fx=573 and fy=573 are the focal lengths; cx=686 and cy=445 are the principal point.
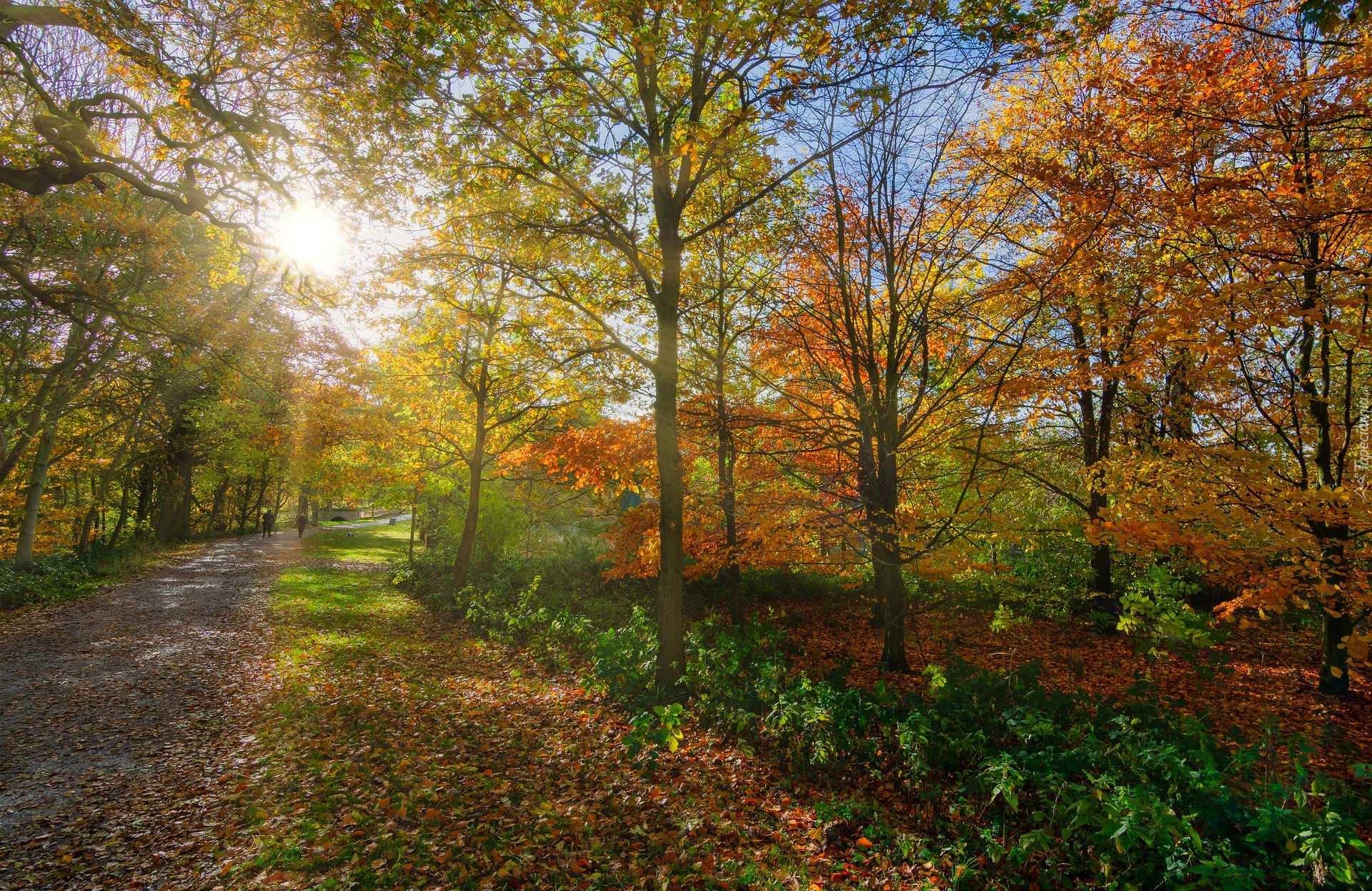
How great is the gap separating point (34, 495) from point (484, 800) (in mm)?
17710

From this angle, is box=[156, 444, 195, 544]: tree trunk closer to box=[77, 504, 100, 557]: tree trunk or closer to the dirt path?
box=[77, 504, 100, 557]: tree trunk

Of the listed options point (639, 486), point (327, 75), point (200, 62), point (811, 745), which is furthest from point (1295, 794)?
point (200, 62)

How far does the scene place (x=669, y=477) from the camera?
701cm

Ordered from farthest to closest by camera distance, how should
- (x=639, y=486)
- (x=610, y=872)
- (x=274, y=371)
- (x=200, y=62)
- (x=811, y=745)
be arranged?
1. (x=274, y=371)
2. (x=639, y=486)
3. (x=200, y=62)
4. (x=811, y=745)
5. (x=610, y=872)

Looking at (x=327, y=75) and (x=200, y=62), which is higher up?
(x=200, y=62)

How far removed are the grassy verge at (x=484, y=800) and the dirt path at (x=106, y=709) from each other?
76cm

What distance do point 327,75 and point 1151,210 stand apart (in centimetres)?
949

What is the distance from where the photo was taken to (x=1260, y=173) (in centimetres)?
585

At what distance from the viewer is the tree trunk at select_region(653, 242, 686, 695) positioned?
22.9 ft

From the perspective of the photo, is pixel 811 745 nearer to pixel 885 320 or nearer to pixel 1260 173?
pixel 885 320

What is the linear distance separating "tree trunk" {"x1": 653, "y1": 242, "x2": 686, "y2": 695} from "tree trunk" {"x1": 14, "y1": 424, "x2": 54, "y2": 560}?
16.6 meters

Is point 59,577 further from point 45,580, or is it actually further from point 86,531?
point 86,531

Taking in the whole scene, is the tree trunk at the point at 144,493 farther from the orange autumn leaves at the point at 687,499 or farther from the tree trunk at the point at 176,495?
the orange autumn leaves at the point at 687,499

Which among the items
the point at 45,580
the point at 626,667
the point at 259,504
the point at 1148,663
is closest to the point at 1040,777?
the point at 626,667
